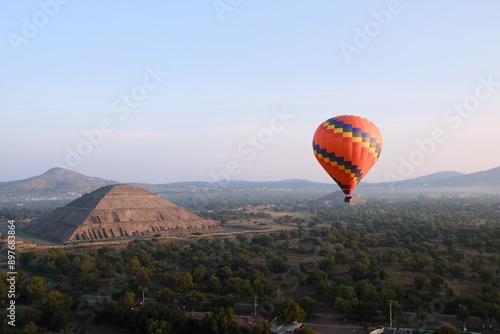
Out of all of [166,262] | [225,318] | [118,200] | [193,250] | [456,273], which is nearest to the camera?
[225,318]

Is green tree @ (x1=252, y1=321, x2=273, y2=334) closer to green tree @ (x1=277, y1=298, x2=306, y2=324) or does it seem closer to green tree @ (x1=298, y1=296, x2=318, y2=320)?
green tree @ (x1=277, y1=298, x2=306, y2=324)

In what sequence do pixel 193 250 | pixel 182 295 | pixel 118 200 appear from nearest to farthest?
pixel 182 295, pixel 193 250, pixel 118 200

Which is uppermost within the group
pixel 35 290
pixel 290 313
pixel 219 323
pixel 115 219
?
pixel 115 219

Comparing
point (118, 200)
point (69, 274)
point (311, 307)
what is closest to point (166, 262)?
point (69, 274)

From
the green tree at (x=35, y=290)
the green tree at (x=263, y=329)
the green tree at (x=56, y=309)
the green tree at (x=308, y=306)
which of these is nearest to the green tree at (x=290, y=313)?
the green tree at (x=308, y=306)

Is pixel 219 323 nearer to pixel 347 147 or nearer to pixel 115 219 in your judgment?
pixel 347 147

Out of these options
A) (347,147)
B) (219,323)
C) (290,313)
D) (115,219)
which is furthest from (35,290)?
(115,219)

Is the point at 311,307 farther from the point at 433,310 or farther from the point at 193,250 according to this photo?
the point at 193,250
